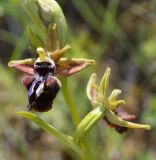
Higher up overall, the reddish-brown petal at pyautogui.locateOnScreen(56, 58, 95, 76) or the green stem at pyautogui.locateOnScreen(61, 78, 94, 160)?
the reddish-brown petal at pyautogui.locateOnScreen(56, 58, 95, 76)

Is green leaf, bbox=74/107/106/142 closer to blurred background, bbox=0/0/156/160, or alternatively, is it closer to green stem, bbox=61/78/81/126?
green stem, bbox=61/78/81/126

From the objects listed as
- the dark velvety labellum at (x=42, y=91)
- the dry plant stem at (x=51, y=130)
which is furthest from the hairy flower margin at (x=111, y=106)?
the dark velvety labellum at (x=42, y=91)

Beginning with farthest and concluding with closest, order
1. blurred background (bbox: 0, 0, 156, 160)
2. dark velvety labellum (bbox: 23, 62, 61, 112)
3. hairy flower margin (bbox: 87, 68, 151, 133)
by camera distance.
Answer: blurred background (bbox: 0, 0, 156, 160) → hairy flower margin (bbox: 87, 68, 151, 133) → dark velvety labellum (bbox: 23, 62, 61, 112)

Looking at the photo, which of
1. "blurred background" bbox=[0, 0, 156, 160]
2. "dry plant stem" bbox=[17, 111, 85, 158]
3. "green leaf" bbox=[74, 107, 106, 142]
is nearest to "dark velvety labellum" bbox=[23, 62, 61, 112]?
"dry plant stem" bbox=[17, 111, 85, 158]

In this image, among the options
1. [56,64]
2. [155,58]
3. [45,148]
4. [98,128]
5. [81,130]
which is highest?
[56,64]

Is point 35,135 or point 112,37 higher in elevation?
point 112,37

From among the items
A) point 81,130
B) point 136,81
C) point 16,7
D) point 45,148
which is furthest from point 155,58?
point 81,130

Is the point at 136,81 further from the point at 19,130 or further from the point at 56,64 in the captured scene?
the point at 56,64

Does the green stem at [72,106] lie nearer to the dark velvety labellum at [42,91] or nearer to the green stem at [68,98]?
the green stem at [68,98]
